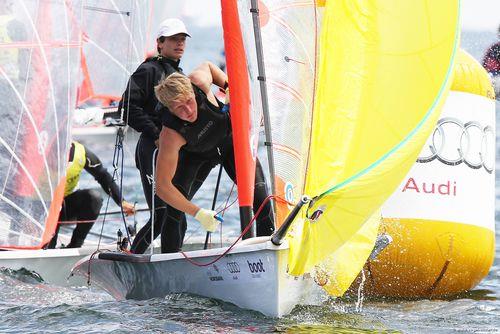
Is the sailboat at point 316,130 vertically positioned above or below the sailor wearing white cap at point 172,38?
below

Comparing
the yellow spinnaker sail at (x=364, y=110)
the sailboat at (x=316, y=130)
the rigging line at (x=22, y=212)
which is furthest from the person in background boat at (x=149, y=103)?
the yellow spinnaker sail at (x=364, y=110)

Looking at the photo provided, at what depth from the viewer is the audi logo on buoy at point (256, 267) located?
5387 millimetres

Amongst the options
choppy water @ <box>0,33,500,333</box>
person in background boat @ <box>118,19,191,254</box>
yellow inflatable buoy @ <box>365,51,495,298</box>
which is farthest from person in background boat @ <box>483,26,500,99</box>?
person in background boat @ <box>118,19,191,254</box>

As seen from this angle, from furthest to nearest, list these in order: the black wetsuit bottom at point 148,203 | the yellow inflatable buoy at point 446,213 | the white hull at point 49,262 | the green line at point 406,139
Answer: the white hull at point 49,262
the yellow inflatable buoy at point 446,213
the black wetsuit bottom at point 148,203
the green line at point 406,139

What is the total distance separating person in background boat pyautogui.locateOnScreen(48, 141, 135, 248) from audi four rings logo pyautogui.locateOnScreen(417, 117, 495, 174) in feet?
7.04

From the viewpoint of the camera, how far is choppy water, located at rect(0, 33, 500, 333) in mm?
5473

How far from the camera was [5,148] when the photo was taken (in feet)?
24.4

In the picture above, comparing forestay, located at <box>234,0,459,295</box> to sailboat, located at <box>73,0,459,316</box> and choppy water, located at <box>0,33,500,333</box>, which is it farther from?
choppy water, located at <box>0,33,500,333</box>

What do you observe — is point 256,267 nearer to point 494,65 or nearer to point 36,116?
point 36,116

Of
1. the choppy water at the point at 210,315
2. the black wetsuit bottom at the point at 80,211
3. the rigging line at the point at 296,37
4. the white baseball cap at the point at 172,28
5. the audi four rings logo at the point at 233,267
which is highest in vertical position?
the white baseball cap at the point at 172,28

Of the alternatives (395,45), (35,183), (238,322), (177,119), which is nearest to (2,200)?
(35,183)

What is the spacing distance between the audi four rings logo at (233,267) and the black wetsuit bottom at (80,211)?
2529mm

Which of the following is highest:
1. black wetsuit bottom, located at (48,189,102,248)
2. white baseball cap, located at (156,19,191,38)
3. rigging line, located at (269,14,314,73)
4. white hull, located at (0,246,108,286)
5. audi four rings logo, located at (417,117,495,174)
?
white baseball cap, located at (156,19,191,38)

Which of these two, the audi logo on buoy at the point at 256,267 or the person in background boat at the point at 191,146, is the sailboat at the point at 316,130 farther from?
the person in background boat at the point at 191,146
